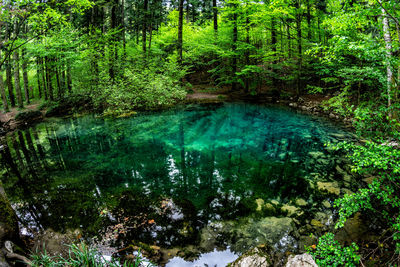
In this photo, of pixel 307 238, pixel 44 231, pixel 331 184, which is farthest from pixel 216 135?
pixel 44 231

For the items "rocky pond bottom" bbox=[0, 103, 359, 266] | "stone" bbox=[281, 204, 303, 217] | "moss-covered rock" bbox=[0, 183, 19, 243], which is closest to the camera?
"moss-covered rock" bbox=[0, 183, 19, 243]

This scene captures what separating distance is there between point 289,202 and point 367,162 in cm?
321

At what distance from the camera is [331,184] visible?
6.85m

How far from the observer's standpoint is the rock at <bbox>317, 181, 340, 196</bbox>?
6462 millimetres

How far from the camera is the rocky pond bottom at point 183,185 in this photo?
4.95 metres

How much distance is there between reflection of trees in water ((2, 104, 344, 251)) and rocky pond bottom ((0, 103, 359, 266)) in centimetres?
4

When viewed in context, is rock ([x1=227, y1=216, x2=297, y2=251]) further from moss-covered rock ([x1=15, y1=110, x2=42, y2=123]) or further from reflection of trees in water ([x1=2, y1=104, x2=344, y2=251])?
moss-covered rock ([x1=15, y1=110, x2=42, y2=123])

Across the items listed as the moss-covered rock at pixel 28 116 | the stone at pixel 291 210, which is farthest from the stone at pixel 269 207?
the moss-covered rock at pixel 28 116

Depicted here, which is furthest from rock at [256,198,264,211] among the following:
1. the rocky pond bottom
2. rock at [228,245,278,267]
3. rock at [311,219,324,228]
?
rock at [228,245,278,267]

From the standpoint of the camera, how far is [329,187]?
670 centimetres

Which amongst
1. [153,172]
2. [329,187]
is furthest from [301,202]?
[153,172]

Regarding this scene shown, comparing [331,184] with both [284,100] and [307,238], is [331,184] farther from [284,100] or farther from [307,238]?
[284,100]

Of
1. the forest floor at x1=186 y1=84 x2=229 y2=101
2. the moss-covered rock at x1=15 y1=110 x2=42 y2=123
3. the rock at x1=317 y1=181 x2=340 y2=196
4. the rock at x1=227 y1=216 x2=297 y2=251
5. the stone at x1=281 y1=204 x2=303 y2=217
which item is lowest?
the rock at x1=227 y1=216 x2=297 y2=251

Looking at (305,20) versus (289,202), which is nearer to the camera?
(289,202)
